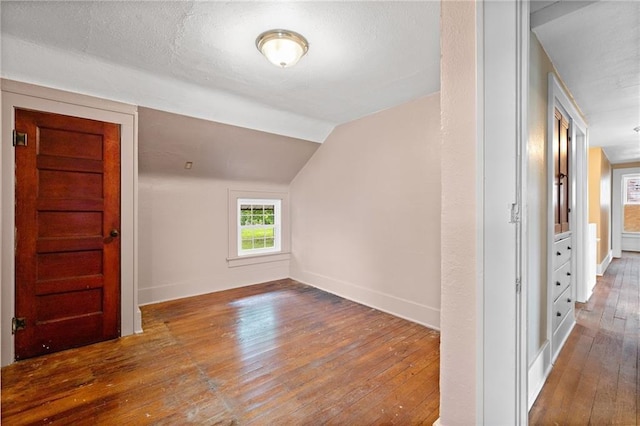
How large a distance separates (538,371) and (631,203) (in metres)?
8.41

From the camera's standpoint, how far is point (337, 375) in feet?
Answer: 6.56

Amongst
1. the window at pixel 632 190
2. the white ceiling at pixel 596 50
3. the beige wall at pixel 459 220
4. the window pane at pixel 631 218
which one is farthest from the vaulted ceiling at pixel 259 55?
the window pane at pixel 631 218

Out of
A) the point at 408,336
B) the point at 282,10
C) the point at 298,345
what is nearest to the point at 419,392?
the point at 408,336

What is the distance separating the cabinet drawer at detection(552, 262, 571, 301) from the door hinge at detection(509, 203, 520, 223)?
1474mm

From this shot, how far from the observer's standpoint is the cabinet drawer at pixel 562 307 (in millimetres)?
2205

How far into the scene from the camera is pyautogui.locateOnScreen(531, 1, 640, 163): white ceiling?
1528mm

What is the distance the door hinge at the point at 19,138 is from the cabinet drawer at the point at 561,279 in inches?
161

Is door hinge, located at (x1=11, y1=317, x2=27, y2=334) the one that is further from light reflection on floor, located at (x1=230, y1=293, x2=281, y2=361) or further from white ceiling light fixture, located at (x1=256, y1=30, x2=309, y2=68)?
white ceiling light fixture, located at (x1=256, y1=30, x2=309, y2=68)

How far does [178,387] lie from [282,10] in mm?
2439

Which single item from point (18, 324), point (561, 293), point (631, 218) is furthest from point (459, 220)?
point (631, 218)

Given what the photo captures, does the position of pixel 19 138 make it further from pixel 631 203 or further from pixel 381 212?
pixel 631 203

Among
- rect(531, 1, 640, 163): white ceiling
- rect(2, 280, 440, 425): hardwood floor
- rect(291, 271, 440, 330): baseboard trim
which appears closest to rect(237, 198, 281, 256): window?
rect(291, 271, 440, 330): baseboard trim

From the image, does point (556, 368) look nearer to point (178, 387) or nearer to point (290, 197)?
point (178, 387)

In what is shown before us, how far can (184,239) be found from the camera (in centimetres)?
377
